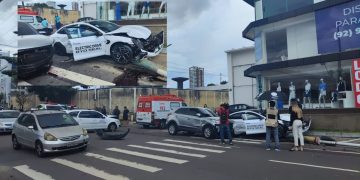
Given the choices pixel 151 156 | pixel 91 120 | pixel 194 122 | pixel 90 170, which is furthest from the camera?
pixel 91 120

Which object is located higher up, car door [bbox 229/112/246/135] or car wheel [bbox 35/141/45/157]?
car door [bbox 229/112/246/135]

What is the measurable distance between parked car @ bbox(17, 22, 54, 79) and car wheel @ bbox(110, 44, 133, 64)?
16.3 feet

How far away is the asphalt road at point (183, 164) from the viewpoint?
9.55 metres

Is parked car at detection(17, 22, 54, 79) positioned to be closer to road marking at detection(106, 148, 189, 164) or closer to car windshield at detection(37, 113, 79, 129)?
car windshield at detection(37, 113, 79, 129)

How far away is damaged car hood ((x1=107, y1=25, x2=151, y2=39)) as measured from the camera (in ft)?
104

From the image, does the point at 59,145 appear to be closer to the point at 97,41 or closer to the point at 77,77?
the point at 77,77

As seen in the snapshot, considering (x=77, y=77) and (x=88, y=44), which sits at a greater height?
(x=88, y=44)

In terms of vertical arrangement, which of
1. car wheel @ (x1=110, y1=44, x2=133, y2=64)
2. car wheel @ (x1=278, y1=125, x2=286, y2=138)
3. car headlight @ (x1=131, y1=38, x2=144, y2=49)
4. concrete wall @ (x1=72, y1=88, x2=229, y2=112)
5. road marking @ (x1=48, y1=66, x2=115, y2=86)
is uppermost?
car headlight @ (x1=131, y1=38, x2=144, y2=49)

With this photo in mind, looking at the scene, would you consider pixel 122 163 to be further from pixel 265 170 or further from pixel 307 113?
pixel 307 113

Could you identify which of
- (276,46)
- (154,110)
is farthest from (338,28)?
(154,110)

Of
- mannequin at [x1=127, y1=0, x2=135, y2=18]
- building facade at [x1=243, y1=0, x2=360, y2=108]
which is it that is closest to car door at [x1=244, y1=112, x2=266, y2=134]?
building facade at [x1=243, y1=0, x2=360, y2=108]

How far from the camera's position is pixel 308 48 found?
2528 cm

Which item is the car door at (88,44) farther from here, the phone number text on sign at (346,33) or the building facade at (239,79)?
the phone number text on sign at (346,33)

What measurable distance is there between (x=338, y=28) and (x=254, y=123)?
901 centimetres
